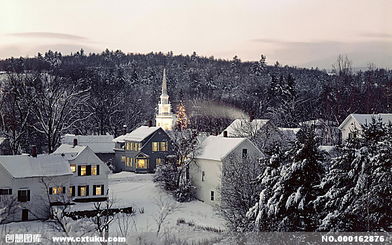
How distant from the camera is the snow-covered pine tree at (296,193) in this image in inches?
498

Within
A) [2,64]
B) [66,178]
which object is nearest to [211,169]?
[66,178]

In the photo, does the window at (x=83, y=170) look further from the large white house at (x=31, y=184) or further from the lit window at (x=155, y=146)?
the lit window at (x=155, y=146)

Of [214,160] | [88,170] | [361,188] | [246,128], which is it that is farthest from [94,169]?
[361,188]

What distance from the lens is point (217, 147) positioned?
2477 centimetres

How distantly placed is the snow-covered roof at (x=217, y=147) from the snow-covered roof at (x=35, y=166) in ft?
19.9

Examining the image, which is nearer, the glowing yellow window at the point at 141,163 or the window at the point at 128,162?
the glowing yellow window at the point at 141,163

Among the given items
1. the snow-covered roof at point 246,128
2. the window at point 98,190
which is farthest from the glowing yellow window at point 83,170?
the snow-covered roof at point 246,128

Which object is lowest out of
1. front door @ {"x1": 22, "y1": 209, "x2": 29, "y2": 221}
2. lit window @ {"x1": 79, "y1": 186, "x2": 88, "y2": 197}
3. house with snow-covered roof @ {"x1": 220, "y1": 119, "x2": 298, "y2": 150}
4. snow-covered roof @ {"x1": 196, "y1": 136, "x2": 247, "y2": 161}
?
front door @ {"x1": 22, "y1": 209, "x2": 29, "y2": 221}

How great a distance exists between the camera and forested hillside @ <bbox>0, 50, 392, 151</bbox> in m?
32.1

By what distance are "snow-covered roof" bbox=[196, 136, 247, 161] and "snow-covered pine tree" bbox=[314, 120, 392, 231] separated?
38.4 ft

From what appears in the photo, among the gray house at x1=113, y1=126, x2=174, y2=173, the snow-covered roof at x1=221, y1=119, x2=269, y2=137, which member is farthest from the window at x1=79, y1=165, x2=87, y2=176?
the snow-covered roof at x1=221, y1=119, x2=269, y2=137

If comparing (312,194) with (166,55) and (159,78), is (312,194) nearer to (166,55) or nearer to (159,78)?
(159,78)

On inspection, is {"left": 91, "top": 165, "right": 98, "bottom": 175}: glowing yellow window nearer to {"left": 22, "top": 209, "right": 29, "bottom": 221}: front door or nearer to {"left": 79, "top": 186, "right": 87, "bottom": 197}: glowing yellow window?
{"left": 79, "top": 186, "right": 87, "bottom": 197}: glowing yellow window

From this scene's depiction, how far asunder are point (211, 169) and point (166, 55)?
73.0 metres
